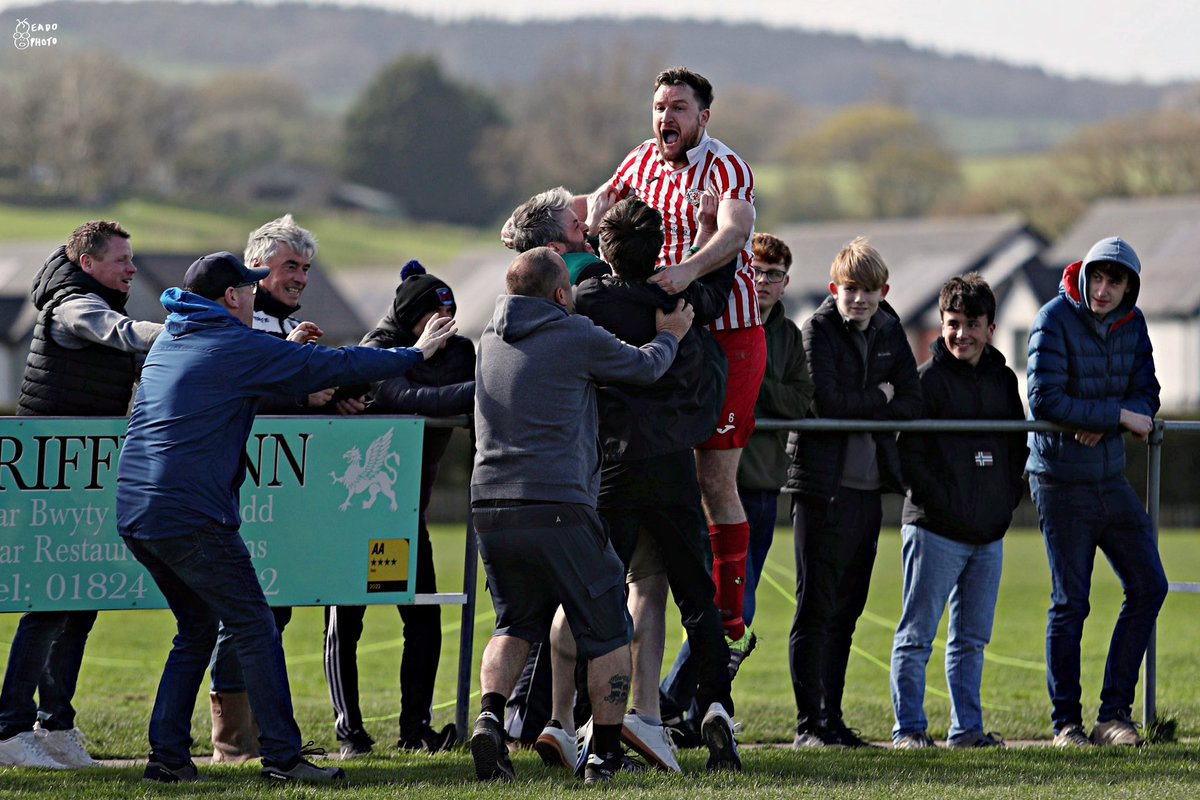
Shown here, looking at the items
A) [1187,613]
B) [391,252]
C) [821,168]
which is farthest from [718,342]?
[821,168]

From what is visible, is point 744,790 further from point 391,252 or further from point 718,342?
point 391,252

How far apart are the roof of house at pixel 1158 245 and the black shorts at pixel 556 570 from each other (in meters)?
53.0

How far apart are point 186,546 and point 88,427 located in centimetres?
100

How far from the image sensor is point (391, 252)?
121125 millimetres

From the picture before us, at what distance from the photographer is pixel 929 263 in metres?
73.2

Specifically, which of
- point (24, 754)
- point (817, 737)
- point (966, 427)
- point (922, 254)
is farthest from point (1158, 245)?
Result: point (24, 754)

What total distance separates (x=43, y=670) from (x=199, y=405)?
1666mm

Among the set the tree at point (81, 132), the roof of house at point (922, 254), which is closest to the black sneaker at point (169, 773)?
the roof of house at point (922, 254)

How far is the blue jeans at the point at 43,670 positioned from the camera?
703 cm

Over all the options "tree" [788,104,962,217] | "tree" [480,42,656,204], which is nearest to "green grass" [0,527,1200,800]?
"tree" [788,104,962,217]

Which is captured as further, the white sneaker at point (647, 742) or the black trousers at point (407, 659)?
the black trousers at point (407, 659)

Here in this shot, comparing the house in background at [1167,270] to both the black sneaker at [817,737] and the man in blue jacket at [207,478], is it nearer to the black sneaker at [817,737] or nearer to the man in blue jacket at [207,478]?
the black sneaker at [817,737]

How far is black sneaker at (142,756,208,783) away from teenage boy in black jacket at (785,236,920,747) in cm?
281

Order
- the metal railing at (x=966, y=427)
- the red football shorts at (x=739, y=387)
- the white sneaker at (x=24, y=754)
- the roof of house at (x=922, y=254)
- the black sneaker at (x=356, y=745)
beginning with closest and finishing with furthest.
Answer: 1. the white sneaker at (x=24, y=754)
2. the red football shorts at (x=739, y=387)
3. the black sneaker at (x=356, y=745)
4. the metal railing at (x=966, y=427)
5. the roof of house at (x=922, y=254)
